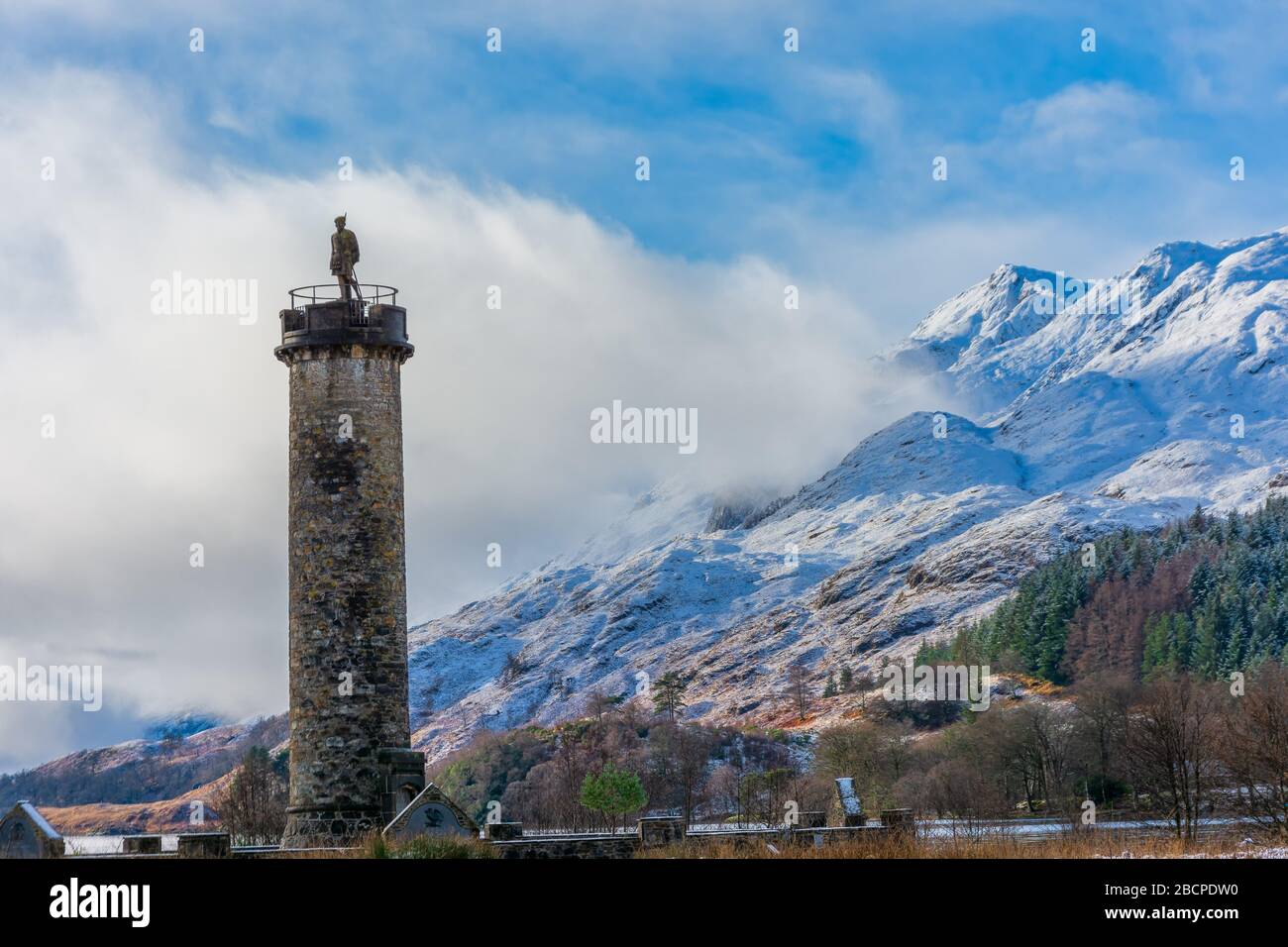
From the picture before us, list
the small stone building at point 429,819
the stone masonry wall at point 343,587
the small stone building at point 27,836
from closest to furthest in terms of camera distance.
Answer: the small stone building at point 27,836 → the small stone building at point 429,819 → the stone masonry wall at point 343,587

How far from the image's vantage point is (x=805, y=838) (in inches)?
1446

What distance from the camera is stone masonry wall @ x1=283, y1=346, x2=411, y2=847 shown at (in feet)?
128

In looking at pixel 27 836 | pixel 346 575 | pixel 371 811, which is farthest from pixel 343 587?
pixel 27 836

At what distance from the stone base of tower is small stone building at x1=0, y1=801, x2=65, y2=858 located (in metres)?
6.87

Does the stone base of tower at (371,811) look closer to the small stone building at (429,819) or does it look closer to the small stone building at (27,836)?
the small stone building at (429,819)

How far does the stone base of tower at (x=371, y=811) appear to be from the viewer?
38.6 m

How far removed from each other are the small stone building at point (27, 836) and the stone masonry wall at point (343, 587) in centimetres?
705

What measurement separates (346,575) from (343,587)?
31 centimetres

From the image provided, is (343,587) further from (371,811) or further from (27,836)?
(27,836)

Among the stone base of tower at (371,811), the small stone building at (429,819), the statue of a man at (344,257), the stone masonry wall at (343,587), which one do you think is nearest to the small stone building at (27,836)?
the small stone building at (429,819)

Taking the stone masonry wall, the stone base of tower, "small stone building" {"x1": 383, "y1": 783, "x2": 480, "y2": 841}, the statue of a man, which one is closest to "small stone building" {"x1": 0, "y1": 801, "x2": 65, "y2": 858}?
"small stone building" {"x1": 383, "y1": 783, "x2": 480, "y2": 841}

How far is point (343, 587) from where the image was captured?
129 feet
